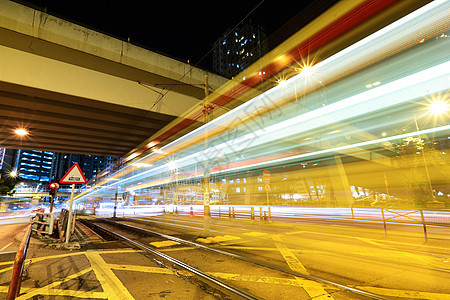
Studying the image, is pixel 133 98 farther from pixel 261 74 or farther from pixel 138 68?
pixel 261 74

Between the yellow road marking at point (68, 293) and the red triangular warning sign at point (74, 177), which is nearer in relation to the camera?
the yellow road marking at point (68, 293)

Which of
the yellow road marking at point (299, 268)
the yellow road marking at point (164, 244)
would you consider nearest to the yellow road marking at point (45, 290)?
the yellow road marking at point (164, 244)

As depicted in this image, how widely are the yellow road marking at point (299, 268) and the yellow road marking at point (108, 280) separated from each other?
2.93 meters

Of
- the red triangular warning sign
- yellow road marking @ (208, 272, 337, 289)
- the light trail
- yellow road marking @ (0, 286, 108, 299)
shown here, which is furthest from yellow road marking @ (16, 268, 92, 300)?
the light trail

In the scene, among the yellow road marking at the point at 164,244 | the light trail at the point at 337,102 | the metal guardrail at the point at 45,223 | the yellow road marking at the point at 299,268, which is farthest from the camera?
the metal guardrail at the point at 45,223

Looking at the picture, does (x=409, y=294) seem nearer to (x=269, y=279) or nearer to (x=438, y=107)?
(x=269, y=279)

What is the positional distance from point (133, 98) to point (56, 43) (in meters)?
4.26

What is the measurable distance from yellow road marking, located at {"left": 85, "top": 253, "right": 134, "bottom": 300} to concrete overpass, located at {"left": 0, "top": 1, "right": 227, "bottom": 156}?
28.3ft

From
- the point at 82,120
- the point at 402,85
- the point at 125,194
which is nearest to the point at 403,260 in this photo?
the point at 402,85

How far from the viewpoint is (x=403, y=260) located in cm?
539

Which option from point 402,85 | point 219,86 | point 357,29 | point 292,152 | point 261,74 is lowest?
point 292,152

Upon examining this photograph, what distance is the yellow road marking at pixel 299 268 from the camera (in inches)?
139

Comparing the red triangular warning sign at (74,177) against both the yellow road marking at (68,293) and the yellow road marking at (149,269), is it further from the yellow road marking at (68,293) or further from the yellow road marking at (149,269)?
the yellow road marking at (68,293)

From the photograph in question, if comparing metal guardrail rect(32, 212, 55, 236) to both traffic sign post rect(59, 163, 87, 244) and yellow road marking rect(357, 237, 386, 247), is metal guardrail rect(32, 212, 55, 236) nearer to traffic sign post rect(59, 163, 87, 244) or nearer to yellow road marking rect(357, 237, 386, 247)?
traffic sign post rect(59, 163, 87, 244)
